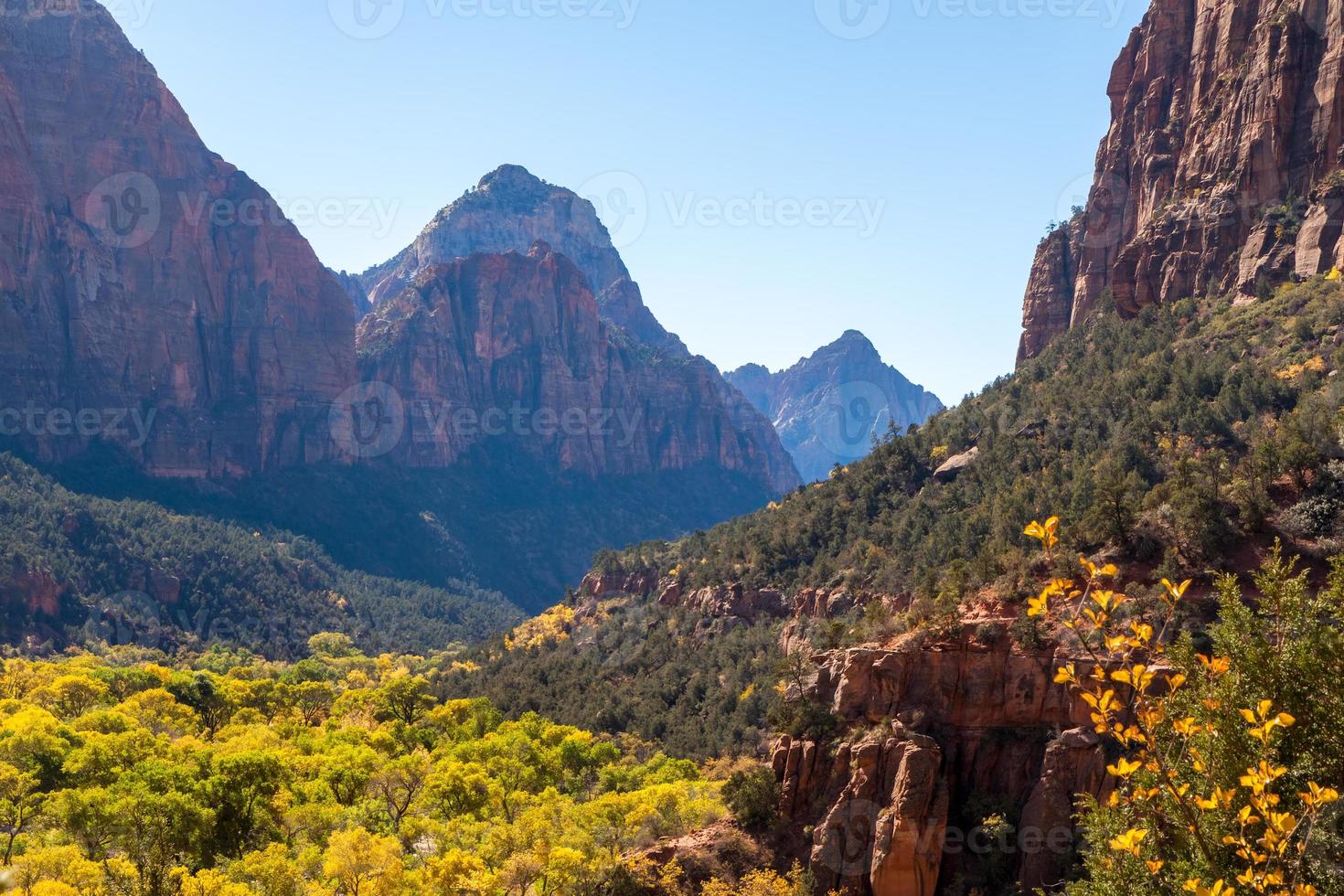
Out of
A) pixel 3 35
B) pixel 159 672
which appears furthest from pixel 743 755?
pixel 3 35

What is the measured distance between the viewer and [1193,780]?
12.8 m

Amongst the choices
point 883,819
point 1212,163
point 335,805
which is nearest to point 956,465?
point 1212,163

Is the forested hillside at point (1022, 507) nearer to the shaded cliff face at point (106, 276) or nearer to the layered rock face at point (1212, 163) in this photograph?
the layered rock face at point (1212, 163)

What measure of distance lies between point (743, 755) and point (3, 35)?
645 ft

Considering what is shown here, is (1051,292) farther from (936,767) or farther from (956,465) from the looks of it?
(936,767)

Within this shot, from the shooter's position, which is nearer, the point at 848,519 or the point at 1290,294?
the point at 1290,294

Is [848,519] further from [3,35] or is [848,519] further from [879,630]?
[3,35]

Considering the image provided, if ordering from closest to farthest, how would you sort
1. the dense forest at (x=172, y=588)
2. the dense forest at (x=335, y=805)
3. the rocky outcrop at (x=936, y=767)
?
1. the rocky outcrop at (x=936, y=767)
2. the dense forest at (x=335, y=805)
3. the dense forest at (x=172, y=588)

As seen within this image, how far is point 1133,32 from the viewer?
318ft

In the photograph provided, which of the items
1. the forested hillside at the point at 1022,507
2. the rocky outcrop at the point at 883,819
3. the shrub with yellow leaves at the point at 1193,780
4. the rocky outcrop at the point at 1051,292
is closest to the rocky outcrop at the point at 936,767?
the rocky outcrop at the point at 883,819

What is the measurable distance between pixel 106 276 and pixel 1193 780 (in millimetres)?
199909

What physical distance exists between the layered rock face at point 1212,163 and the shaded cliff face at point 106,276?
474ft

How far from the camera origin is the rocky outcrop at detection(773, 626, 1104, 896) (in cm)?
3094

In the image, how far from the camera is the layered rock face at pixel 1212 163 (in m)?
71.6
